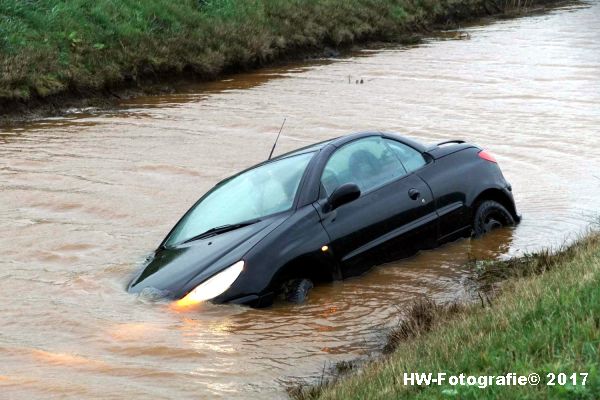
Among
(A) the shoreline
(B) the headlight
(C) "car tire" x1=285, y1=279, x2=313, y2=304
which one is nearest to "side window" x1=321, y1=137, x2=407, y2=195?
(C) "car tire" x1=285, y1=279, x2=313, y2=304

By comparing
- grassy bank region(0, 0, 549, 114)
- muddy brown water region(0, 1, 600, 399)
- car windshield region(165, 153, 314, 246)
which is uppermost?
grassy bank region(0, 0, 549, 114)

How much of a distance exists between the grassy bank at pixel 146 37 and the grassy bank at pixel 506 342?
14430 millimetres

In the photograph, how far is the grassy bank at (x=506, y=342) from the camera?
4.92 metres

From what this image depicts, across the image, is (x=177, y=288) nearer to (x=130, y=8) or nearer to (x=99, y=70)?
(x=99, y=70)

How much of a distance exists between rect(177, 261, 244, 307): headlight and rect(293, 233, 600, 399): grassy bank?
1471 millimetres

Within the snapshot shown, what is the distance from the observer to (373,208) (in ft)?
30.5

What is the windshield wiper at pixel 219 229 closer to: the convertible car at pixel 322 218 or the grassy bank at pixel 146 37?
the convertible car at pixel 322 218

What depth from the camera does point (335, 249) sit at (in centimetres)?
887

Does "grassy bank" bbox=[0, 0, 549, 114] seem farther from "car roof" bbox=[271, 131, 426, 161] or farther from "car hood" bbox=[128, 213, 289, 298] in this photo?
"car hood" bbox=[128, 213, 289, 298]

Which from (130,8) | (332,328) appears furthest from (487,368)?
(130,8)

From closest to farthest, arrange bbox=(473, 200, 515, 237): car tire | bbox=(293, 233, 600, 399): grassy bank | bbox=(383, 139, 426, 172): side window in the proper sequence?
bbox=(293, 233, 600, 399): grassy bank, bbox=(383, 139, 426, 172): side window, bbox=(473, 200, 515, 237): car tire

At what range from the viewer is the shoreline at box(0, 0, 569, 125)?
20.2 m

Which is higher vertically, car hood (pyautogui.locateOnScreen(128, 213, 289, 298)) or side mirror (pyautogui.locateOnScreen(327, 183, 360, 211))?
side mirror (pyautogui.locateOnScreen(327, 183, 360, 211))

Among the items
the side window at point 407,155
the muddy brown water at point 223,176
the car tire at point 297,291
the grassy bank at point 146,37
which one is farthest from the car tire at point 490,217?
the grassy bank at point 146,37
